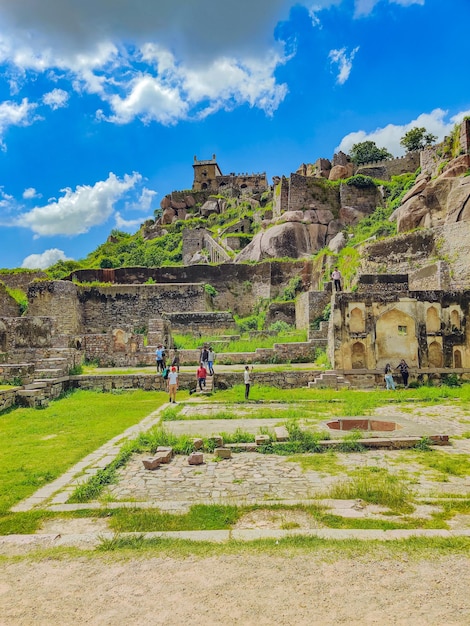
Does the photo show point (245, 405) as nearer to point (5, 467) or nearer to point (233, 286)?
point (5, 467)

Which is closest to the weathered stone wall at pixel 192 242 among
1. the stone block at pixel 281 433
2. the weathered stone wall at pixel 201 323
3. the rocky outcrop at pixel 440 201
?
the weathered stone wall at pixel 201 323

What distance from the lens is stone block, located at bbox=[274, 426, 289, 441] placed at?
28.5 feet

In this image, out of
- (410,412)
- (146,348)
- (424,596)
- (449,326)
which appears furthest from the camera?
(146,348)

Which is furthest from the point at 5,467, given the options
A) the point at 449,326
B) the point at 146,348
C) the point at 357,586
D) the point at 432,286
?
the point at 432,286

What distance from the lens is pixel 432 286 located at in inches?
862

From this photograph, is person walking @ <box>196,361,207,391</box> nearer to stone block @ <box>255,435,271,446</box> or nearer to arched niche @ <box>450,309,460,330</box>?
stone block @ <box>255,435,271,446</box>

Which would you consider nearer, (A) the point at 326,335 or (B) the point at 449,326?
(B) the point at 449,326

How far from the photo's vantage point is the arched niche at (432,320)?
1795 centimetres

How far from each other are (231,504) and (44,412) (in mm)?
9312

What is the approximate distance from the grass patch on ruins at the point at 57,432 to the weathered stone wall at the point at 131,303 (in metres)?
14.6

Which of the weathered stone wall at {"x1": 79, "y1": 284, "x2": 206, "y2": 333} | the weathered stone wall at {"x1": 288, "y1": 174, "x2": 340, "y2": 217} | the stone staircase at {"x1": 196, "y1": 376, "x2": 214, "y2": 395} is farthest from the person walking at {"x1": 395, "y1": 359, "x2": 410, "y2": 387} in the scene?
the weathered stone wall at {"x1": 288, "y1": 174, "x2": 340, "y2": 217}

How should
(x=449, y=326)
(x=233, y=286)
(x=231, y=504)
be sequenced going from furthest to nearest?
(x=233, y=286) → (x=449, y=326) → (x=231, y=504)

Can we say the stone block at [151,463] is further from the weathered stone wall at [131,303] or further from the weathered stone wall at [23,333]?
the weathered stone wall at [131,303]

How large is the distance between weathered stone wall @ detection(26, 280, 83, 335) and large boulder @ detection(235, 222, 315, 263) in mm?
14646
